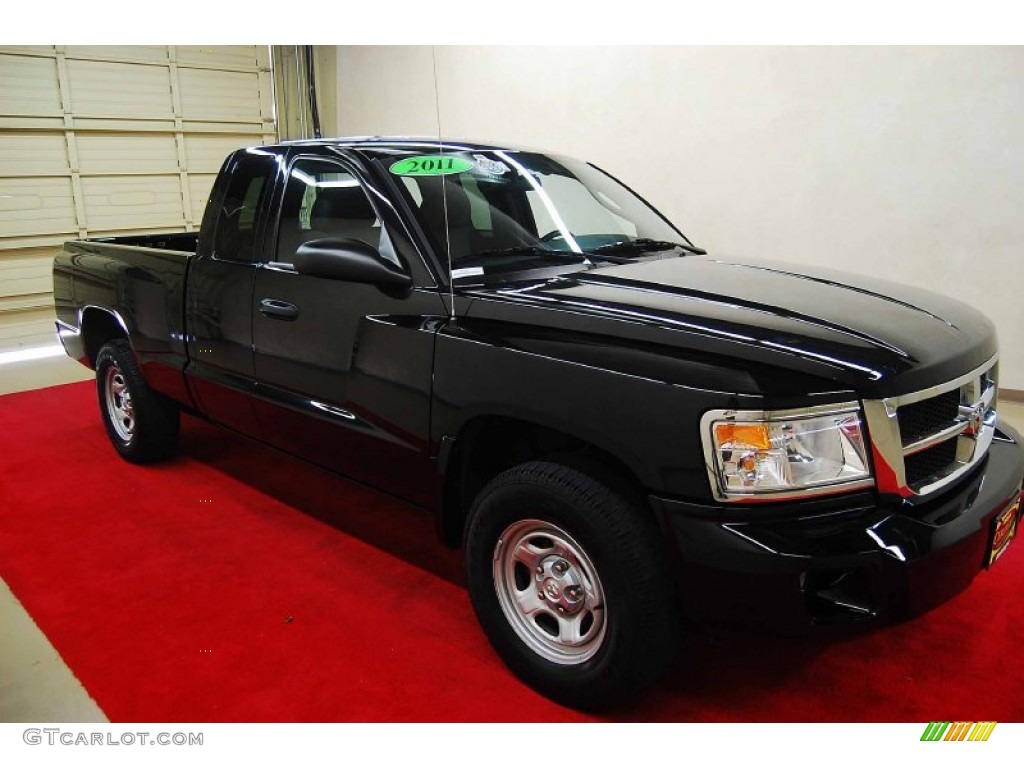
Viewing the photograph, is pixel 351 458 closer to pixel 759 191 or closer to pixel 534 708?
pixel 534 708

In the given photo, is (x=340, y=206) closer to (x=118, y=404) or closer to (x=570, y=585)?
(x=570, y=585)

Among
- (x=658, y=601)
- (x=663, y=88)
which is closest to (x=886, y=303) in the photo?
(x=658, y=601)

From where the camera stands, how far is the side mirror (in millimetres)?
2293

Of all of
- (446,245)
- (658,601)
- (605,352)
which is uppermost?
(446,245)

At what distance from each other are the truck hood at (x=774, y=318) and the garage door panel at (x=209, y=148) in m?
6.94

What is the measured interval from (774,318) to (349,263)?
1.23 meters

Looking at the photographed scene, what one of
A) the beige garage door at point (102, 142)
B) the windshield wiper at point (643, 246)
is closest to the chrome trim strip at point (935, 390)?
the windshield wiper at point (643, 246)

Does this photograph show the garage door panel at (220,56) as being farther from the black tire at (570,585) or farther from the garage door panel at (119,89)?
the black tire at (570,585)

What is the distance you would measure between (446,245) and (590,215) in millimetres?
719

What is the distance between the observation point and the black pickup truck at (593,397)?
5.69 feet

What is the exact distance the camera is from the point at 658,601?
1.84 m

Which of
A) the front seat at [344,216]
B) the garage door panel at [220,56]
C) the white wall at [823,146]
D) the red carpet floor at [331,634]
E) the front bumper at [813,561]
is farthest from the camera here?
the garage door panel at [220,56]

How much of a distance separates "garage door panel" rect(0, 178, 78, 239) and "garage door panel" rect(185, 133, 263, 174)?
50.2 inches

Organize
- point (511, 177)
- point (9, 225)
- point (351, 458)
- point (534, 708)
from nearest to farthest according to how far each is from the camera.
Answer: point (534, 708) → point (351, 458) → point (511, 177) → point (9, 225)
